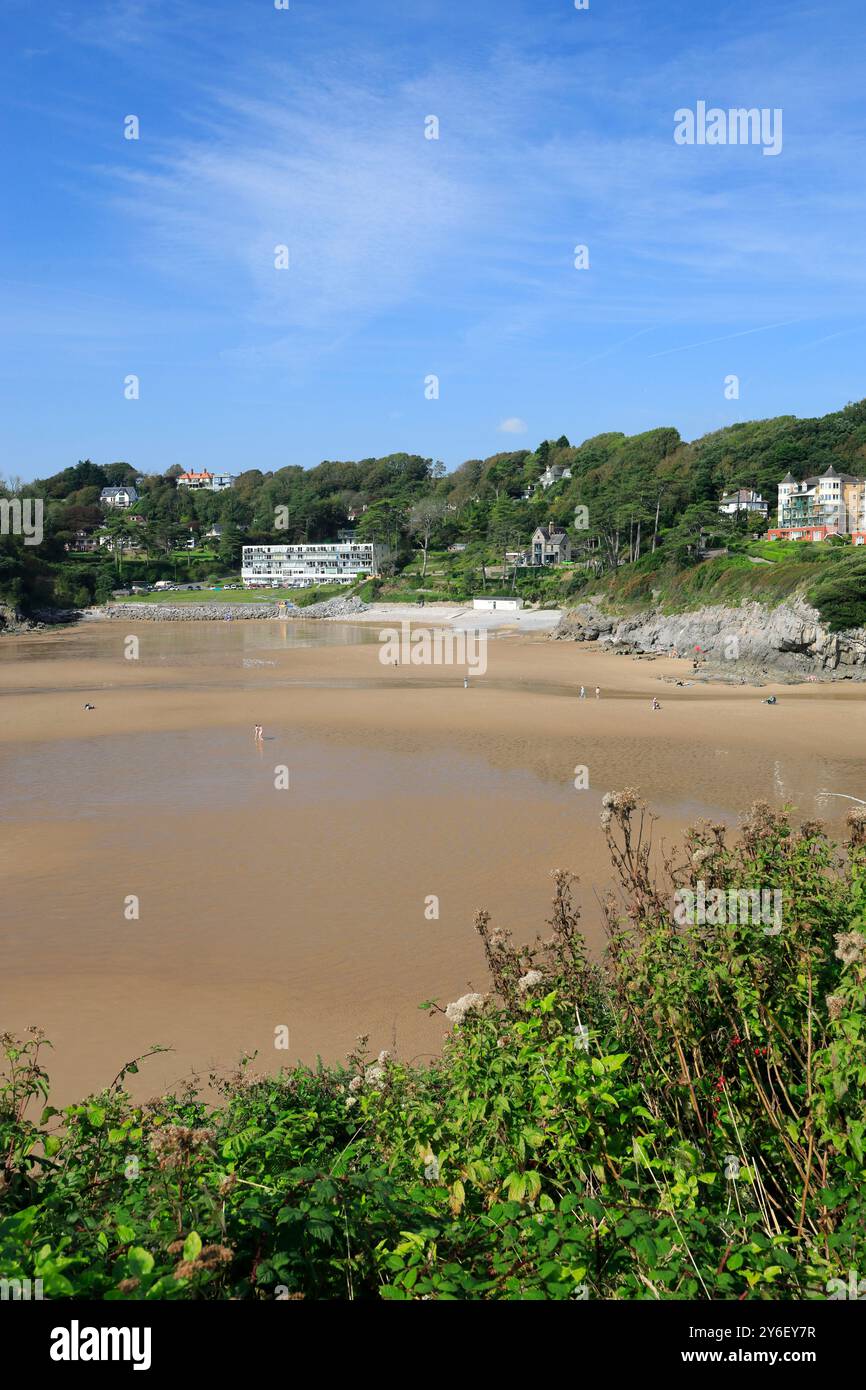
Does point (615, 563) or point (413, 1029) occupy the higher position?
point (615, 563)

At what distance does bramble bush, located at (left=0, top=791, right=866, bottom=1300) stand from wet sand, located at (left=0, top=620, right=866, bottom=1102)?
14.1ft

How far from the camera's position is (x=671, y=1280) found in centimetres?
266

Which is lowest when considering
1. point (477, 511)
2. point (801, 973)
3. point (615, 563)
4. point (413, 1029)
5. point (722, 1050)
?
point (413, 1029)

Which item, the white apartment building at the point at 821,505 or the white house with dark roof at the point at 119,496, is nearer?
the white apartment building at the point at 821,505

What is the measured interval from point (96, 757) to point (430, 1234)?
21194 millimetres

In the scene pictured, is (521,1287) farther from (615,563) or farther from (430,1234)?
(615,563)

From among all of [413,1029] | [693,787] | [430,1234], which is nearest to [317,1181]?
[430,1234]

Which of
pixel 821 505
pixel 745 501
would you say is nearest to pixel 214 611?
pixel 745 501

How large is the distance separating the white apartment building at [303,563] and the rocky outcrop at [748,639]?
5506 cm

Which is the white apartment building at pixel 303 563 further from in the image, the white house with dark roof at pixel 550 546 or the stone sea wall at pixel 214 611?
the white house with dark roof at pixel 550 546

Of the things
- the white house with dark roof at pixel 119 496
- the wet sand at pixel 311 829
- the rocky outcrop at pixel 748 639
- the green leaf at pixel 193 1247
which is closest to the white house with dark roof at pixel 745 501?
the rocky outcrop at pixel 748 639

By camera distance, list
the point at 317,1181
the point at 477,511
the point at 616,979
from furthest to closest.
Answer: the point at 477,511 < the point at 616,979 < the point at 317,1181

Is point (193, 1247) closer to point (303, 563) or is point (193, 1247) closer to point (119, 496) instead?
point (303, 563)

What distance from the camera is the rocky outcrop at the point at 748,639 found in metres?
37.2
